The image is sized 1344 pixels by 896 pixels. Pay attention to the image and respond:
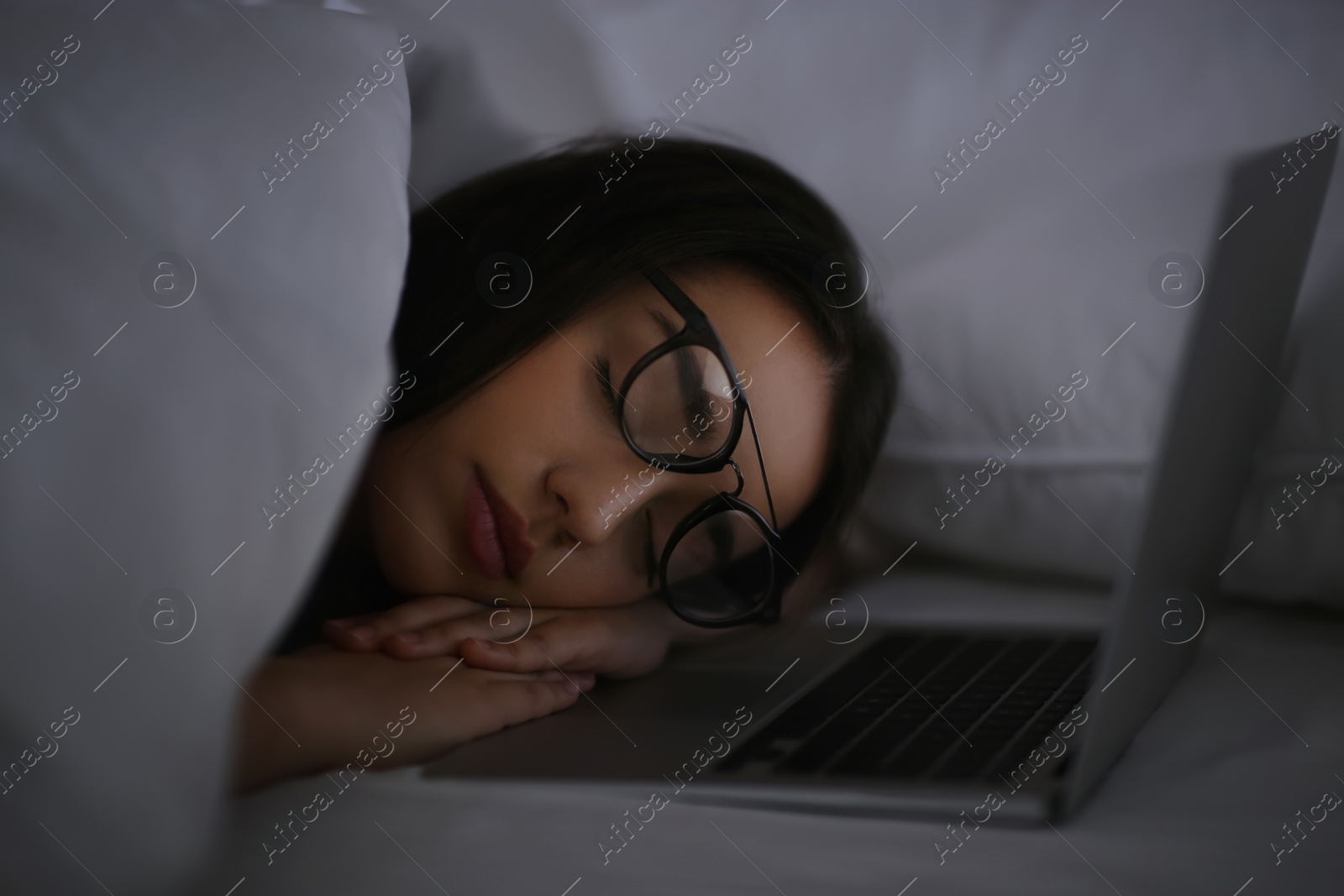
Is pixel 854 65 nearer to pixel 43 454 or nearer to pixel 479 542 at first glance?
pixel 479 542

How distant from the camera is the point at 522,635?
62 cm

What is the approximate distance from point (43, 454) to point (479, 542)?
0.93 ft

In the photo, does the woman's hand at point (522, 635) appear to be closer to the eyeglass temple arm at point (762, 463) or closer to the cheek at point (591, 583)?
the cheek at point (591, 583)

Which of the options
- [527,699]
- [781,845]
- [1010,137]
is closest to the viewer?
[781,845]

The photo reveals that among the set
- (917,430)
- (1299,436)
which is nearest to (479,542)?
(917,430)

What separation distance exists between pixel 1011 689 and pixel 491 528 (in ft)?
1.21

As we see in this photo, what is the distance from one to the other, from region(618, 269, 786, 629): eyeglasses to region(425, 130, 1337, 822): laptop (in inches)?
2.0

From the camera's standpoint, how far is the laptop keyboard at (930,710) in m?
0.46

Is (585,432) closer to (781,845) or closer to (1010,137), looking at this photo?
(781,845)

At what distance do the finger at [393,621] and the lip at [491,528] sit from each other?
34 millimetres

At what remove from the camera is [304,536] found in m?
0.42

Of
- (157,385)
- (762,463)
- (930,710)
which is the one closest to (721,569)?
(762,463)

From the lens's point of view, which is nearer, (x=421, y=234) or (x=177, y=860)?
(x=177, y=860)

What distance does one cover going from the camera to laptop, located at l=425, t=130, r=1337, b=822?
0.43 metres
